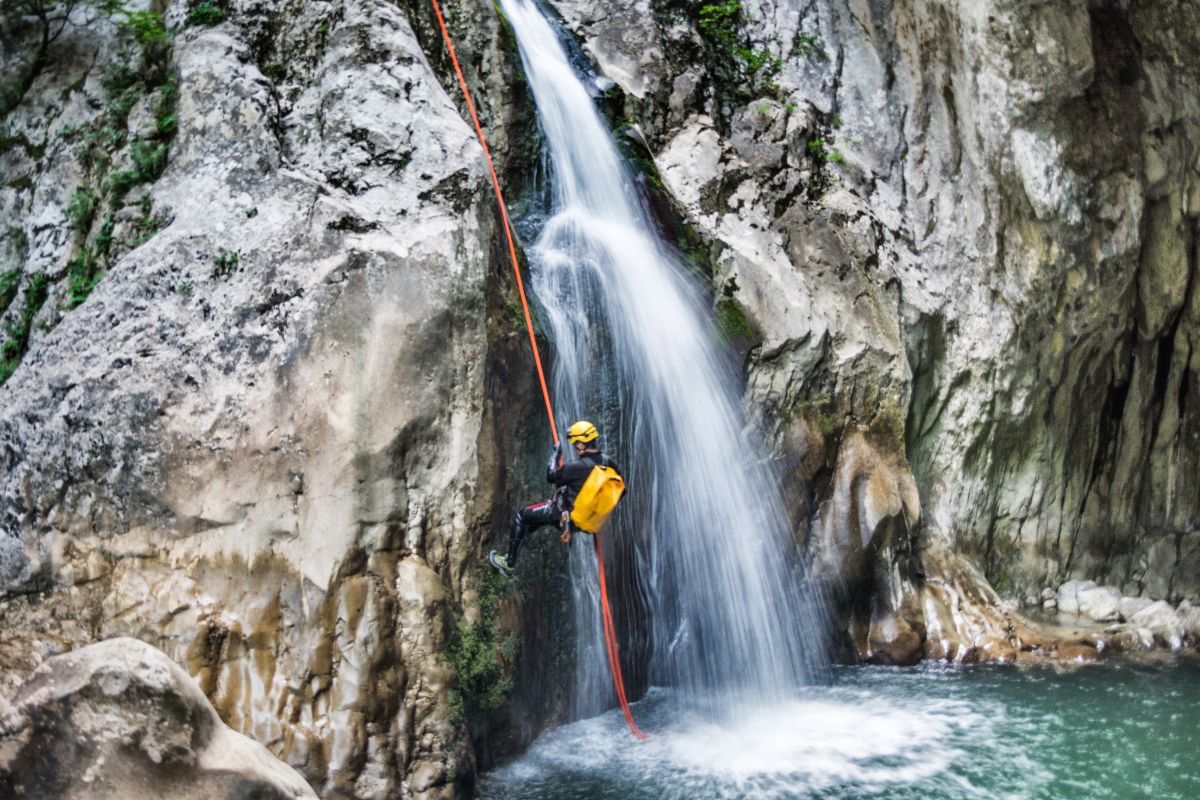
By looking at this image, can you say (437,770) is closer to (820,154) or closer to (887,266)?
(887,266)

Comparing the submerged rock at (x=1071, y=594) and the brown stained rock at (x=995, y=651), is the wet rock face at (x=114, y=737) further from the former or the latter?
the submerged rock at (x=1071, y=594)

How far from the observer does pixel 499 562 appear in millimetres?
7703

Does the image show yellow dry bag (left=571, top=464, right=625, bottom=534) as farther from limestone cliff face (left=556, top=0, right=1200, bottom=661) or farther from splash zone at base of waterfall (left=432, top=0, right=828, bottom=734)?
limestone cliff face (left=556, top=0, right=1200, bottom=661)

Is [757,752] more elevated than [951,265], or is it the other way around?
[951,265]

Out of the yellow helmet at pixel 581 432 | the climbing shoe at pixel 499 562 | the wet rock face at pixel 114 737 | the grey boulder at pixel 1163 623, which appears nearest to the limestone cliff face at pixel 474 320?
the climbing shoe at pixel 499 562

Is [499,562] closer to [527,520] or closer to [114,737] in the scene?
[527,520]

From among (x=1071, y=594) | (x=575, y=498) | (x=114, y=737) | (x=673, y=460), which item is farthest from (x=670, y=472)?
(x=1071, y=594)

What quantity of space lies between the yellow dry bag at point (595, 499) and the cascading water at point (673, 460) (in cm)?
143

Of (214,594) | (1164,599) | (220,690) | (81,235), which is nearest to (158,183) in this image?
(81,235)

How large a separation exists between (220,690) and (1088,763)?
680 centimetres

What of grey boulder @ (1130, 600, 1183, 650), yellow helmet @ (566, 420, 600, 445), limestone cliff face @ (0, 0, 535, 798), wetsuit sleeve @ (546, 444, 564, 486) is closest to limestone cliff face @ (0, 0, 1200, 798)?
limestone cliff face @ (0, 0, 535, 798)

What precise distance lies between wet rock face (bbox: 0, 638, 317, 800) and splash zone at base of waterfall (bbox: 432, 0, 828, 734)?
182 inches

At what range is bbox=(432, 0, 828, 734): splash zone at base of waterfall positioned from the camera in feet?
30.2

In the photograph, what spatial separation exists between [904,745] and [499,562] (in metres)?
3.76
